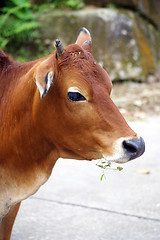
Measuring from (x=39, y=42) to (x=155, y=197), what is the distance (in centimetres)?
571

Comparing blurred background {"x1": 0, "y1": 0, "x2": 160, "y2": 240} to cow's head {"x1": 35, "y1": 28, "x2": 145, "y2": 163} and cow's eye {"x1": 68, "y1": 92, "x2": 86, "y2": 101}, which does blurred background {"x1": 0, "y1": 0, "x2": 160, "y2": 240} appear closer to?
cow's head {"x1": 35, "y1": 28, "x2": 145, "y2": 163}

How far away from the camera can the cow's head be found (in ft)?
6.94

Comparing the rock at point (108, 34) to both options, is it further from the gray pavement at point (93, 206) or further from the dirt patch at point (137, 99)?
the gray pavement at point (93, 206)

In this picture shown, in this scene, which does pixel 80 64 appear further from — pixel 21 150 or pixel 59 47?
pixel 21 150

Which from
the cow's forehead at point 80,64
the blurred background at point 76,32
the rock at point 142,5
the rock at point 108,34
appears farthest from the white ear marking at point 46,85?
the rock at point 142,5

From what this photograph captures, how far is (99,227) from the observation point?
3.57 meters

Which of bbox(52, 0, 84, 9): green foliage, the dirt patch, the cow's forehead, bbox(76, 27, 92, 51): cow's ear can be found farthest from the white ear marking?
bbox(52, 0, 84, 9): green foliage

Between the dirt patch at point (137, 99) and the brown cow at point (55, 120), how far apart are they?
4.50m

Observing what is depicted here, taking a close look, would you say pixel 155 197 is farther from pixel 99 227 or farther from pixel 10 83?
pixel 10 83

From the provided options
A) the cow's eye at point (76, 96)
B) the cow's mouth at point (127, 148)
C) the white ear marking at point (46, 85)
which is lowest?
the cow's mouth at point (127, 148)

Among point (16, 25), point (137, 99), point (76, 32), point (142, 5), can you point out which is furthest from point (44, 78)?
point (142, 5)

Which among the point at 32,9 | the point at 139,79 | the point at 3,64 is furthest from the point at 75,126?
the point at 32,9

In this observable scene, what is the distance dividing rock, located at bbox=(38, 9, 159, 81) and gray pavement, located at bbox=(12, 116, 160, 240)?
413 centimetres

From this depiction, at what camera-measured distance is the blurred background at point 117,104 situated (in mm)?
3625
